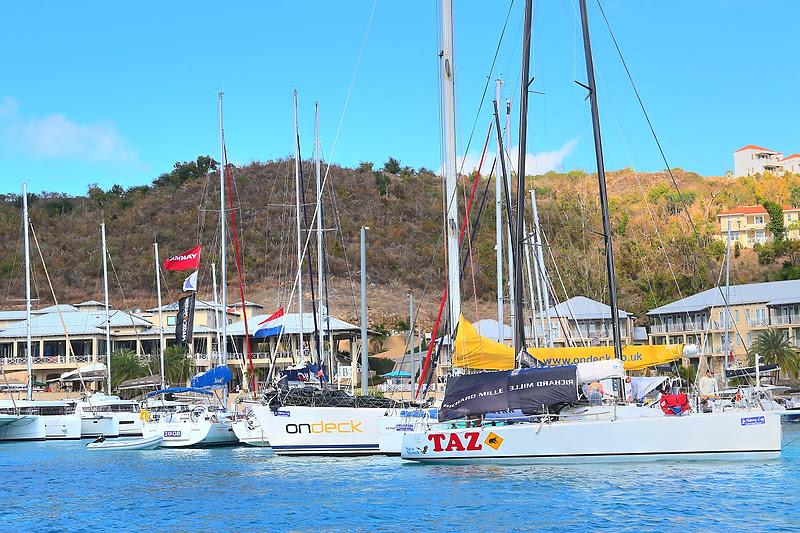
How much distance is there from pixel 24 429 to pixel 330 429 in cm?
2678

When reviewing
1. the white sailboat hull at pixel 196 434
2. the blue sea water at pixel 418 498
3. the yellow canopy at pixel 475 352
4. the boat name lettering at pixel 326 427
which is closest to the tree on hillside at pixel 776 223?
the white sailboat hull at pixel 196 434

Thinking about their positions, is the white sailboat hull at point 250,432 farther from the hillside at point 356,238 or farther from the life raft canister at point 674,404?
the hillside at point 356,238

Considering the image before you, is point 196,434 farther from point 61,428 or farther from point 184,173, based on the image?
point 184,173

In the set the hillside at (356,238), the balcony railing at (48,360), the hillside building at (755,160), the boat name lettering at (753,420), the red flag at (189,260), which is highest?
the hillside building at (755,160)

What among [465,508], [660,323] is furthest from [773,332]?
[465,508]

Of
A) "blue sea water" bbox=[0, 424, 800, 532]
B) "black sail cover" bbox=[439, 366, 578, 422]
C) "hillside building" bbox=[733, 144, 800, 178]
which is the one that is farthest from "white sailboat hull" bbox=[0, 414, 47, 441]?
"hillside building" bbox=[733, 144, 800, 178]

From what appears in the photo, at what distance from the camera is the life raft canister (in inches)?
945

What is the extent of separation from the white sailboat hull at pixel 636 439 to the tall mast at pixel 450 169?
12.5 feet

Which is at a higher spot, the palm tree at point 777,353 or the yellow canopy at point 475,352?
the yellow canopy at point 475,352

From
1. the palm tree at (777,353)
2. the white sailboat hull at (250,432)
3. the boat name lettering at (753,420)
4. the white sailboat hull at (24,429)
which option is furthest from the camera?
the palm tree at (777,353)

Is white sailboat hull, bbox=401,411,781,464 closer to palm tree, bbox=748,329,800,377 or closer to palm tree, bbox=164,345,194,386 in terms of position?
palm tree, bbox=748,329,800,377

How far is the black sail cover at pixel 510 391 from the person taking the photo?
2470cm

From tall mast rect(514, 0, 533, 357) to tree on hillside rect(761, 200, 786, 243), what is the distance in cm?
10193

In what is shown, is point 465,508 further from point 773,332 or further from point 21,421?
point 773,332
